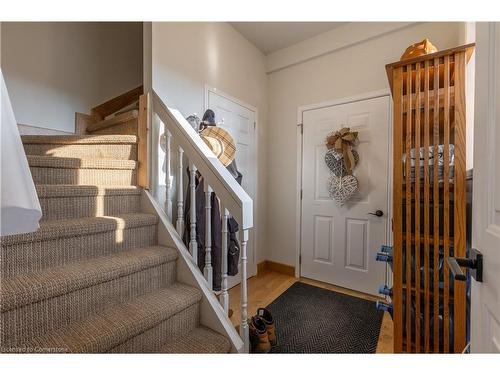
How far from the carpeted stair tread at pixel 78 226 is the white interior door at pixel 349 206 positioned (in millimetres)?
1738

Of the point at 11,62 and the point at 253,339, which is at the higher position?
the point at 11,62

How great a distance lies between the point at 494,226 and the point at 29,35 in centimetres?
318

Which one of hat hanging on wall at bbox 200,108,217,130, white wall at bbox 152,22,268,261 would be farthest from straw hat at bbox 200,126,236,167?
white wall at bbox 152,22,268,261

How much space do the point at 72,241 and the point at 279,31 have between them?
259 cm

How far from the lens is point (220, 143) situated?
162 centimetres

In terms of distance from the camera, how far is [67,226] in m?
1.03

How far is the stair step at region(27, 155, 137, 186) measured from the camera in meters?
1.24

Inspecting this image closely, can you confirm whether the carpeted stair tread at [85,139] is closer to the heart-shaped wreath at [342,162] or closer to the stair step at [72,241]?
the stair step at [72,241]

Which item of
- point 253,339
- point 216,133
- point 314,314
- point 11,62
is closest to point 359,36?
point 216,133

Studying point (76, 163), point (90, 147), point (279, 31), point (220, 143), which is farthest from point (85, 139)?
point (279, 31)

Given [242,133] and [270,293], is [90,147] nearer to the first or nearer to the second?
[242,133]

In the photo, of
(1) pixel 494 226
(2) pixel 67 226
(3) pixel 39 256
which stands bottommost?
(3) pixel 39 256

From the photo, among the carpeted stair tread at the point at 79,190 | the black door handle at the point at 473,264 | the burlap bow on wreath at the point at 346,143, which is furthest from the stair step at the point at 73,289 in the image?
the burlap bow on wreath at the point at 346,143
